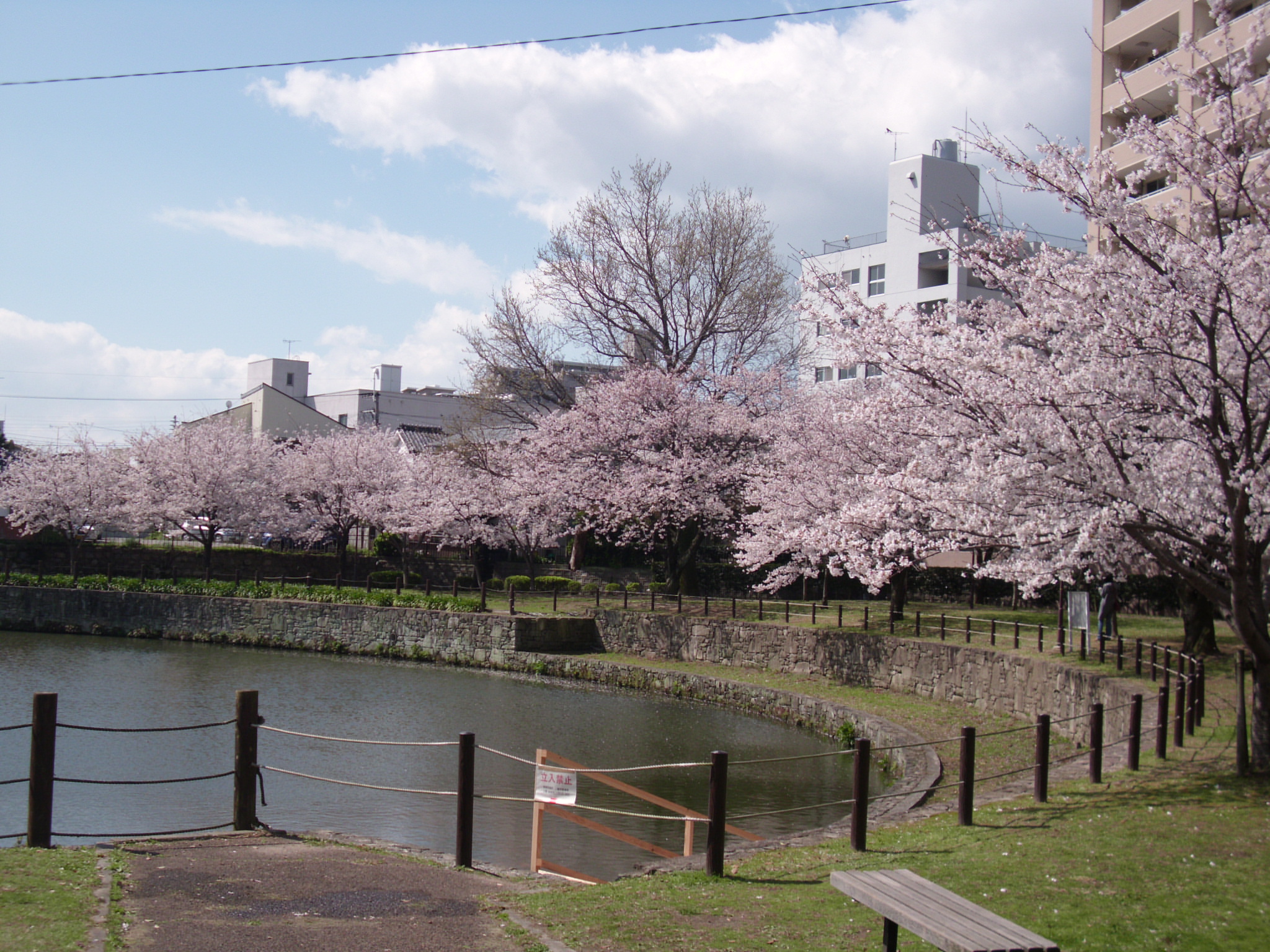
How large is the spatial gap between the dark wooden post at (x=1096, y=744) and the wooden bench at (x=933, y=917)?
601 cm

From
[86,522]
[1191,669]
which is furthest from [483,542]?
[1191,669]

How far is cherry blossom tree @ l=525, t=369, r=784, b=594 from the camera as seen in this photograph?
1162 inches

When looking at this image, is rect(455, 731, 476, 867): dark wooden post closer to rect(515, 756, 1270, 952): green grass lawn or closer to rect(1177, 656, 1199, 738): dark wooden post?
rect(515, 756, 1270, 952): green grass lawn

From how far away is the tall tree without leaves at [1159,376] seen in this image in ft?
30.3

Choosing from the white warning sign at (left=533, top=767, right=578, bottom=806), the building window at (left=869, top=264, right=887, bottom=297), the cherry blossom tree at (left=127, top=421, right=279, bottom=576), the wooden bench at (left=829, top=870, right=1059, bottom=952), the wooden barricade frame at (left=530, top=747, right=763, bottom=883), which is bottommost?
the wooden barricade frame at (left=530, top=747, right=763, bottom=883)

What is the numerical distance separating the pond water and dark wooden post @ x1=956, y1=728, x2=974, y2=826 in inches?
136

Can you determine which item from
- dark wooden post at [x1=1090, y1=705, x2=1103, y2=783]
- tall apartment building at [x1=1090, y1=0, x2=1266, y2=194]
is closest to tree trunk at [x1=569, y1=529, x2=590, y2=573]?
tall apartment building at [x1=1090, y1=0, x2=1266, y2=194]

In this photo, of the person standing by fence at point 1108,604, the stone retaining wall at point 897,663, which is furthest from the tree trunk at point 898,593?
the person standing by fence at point 1108,604

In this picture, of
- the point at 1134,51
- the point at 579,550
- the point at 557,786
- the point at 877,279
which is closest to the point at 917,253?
the point at 877,279

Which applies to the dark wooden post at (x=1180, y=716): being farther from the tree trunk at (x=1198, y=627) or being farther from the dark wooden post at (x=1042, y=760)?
the tree trunk at (x=1198, y=627)

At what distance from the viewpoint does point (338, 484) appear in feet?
146

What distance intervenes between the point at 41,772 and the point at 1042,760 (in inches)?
344

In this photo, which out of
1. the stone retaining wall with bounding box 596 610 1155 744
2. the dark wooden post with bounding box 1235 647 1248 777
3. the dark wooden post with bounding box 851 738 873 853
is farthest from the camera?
the stone retaining wall with bounding box 596 610 1155 744

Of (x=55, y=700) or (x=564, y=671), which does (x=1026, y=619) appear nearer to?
(x=564, y=671)
